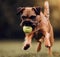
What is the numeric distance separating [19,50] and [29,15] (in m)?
0.20

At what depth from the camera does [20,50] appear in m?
1.49

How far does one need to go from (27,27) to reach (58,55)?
226 mm

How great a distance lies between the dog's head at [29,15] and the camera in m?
1.41

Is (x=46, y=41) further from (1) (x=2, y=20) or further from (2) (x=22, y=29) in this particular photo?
(1) (x=2, y=20)

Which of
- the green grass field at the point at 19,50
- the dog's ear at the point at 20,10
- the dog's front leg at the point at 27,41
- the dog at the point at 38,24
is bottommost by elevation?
the green grass field at the point at 19,50

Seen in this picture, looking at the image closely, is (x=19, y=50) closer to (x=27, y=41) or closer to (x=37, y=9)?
(x=27, y=41)

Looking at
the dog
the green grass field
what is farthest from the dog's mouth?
the green grass field

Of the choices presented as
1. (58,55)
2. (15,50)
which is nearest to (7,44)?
(15,50)

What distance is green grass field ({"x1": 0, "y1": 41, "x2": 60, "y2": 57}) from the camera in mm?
1479

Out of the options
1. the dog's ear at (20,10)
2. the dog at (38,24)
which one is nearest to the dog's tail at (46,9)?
the dog at (38,24)

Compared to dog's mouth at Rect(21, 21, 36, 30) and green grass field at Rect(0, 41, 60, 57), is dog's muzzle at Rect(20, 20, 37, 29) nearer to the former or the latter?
dog's mouth at Rect(21, 21, 36, 30)

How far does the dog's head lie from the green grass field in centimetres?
12

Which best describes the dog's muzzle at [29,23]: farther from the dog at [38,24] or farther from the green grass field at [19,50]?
the green grass field at [19,50]

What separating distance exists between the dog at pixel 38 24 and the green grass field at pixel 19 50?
0.07ft
